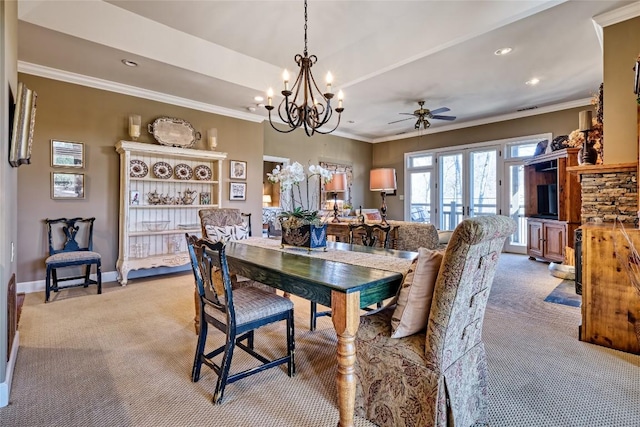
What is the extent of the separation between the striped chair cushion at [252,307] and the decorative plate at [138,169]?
3339 millimetres

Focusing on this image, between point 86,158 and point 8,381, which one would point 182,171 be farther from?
point 8,381

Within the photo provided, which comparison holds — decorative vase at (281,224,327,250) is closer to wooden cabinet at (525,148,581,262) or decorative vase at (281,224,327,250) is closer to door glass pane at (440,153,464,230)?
wooden cabinet at (525,148,581,262)

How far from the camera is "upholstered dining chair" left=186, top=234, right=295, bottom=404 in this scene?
180cm

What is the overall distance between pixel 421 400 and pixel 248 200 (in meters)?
4.96

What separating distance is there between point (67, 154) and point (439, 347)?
4809mm

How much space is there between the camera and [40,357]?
2.33m

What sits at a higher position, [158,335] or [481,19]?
[481,19]

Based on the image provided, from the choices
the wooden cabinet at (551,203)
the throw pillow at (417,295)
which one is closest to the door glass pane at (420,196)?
the wooden cabinet at (551,203)

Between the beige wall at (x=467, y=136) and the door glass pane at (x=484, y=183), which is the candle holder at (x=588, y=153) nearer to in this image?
the beige wall at (x=467, y=136)

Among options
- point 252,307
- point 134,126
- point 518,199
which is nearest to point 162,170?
point 134,126

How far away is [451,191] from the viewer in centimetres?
763

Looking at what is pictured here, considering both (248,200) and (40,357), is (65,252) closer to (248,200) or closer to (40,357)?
(40,357)

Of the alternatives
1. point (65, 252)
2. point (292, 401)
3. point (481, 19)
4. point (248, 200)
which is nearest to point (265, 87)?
point (248, 200)

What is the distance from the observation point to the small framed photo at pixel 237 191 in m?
5.71
